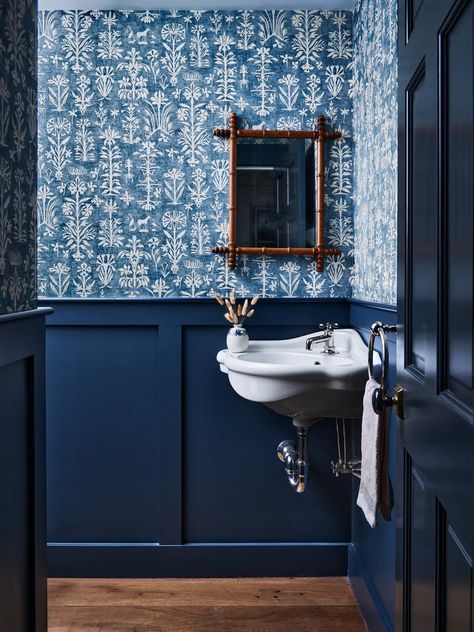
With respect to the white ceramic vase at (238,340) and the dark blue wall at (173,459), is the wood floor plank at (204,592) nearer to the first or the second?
the dark blue wall at (173,459)

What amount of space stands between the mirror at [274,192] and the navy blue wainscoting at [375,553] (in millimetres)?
415

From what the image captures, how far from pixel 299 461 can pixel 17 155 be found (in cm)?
153

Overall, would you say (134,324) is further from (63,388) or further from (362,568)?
(362,568)

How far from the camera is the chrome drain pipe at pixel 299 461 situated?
2408mm

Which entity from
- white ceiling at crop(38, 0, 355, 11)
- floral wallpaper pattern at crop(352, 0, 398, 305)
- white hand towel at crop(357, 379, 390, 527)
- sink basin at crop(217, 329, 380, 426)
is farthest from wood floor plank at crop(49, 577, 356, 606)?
white ceiling at crop(38, 0, 355, 11)

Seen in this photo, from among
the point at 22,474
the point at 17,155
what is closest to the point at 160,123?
the point at 17,155

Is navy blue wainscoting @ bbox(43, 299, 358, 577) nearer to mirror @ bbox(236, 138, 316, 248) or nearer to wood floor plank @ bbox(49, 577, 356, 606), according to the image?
wood floor plank @ bbox(49, 577, 356, 606)

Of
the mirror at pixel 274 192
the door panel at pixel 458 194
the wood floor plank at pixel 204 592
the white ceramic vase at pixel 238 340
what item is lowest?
the wood floor plank at pixel 204 592

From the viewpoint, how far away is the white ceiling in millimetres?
2514

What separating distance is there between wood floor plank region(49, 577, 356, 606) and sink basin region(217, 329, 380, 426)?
678 mm

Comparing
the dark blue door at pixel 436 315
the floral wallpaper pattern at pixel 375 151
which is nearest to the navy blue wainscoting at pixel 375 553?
the floral wallpaper pattern at pixel 375 151

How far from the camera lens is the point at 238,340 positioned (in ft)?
7.95

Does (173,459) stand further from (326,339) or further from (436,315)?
(436,315)

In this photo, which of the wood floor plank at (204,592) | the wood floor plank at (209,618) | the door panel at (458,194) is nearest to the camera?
the door panel at (458,194)
